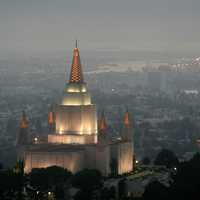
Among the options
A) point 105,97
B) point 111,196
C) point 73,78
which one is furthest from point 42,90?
point 111,196

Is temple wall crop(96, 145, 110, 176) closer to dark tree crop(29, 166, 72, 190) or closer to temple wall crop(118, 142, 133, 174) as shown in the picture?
temple wall crop(118, 142, 133, 174)

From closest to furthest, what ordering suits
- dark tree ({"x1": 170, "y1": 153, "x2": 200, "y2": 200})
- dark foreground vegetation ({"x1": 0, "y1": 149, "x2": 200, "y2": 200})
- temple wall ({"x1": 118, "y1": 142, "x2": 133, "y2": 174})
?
dark tree ({"x1": 170, "y1": 153, "x2": 200, "y2": 200}) → dark foreground vegetation ({"x1": 0, "y1": 149, "x2": 200, "y2": 200}) → temple wall ({"x1": 118, "y1": 142, "x2": 133, "y2": 174})

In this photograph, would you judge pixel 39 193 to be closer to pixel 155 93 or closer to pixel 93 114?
pixel 93 114

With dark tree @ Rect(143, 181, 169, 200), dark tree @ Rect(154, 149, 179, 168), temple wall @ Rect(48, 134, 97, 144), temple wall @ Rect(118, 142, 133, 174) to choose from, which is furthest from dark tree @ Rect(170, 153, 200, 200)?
temple wall @ Rect(48, 134, 97, 144)

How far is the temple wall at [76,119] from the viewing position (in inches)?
2928

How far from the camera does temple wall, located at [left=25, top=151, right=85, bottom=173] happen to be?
71250 mm

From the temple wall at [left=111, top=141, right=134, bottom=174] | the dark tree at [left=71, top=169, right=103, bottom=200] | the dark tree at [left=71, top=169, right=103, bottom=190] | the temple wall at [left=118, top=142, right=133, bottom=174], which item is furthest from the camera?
the temple wall at [left=118, top=142, right=133, bottom=174]

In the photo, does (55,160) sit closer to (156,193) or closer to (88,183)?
(88,183)

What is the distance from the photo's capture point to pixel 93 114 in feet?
246

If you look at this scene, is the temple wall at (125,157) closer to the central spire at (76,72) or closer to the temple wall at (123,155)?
the temple wall at (123,155)

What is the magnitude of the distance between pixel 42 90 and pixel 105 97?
8.68 m

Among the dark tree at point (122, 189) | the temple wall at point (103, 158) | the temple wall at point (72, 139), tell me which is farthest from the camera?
the temple wall at point (72, 139)

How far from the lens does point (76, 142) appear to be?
74.1 m

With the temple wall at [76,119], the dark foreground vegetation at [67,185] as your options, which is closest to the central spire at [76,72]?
the temple wall at [76,119]
